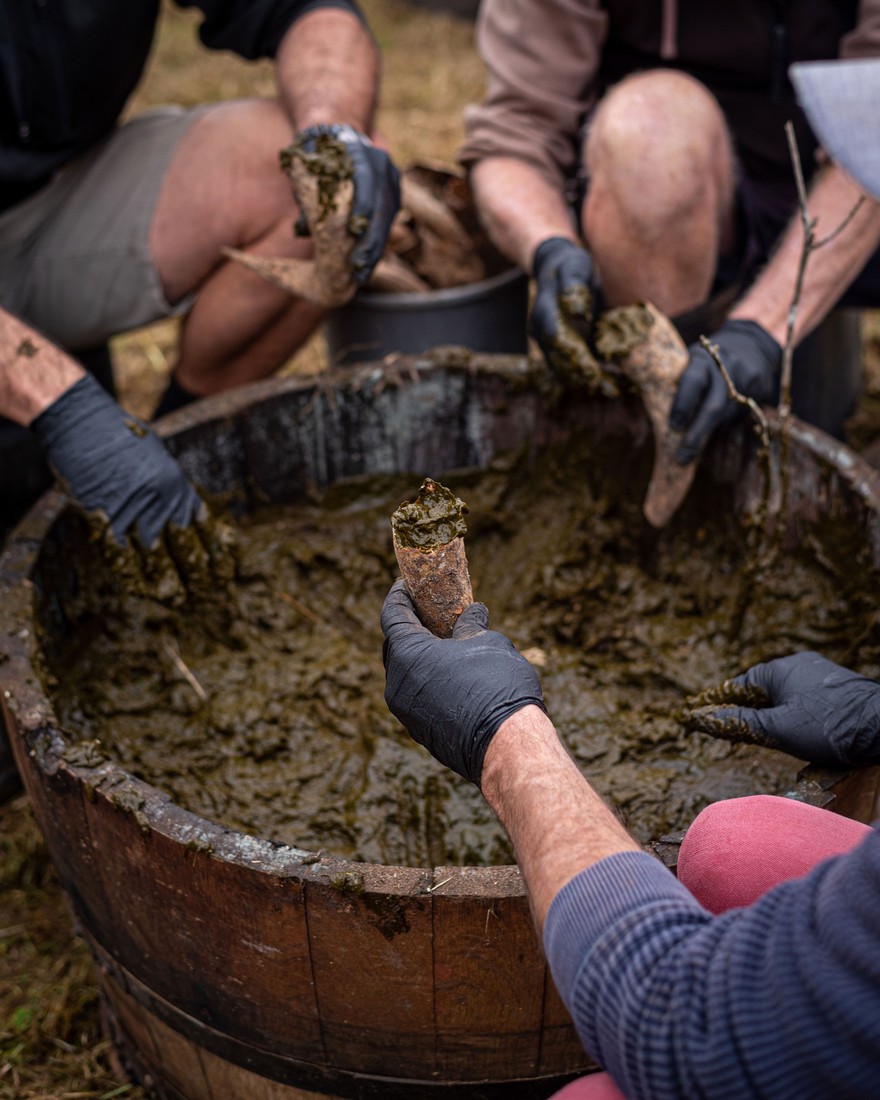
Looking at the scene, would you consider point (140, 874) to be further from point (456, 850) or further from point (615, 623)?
point (615, 623)

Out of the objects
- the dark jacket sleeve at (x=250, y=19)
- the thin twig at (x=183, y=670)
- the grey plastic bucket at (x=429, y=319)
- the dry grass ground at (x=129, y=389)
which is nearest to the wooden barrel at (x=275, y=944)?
the dry grass ground at (x=129, y=389)

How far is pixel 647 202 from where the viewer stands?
89.0 inches

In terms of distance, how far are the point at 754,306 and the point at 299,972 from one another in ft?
5.29

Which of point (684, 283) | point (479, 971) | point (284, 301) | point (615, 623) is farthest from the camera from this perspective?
point (284, 301)

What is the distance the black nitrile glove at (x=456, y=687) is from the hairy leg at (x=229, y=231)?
1.51 meters

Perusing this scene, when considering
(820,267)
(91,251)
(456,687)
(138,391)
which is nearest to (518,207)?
(820,267)

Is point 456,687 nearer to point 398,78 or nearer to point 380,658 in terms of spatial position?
point 380,658

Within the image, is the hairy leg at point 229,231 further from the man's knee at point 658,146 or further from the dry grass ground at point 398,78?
the dry grass ground at point 398,78

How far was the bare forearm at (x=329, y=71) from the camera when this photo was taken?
2508mm

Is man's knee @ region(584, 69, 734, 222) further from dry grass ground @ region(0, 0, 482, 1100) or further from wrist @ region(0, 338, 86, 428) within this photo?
dry grass ground @ region(0, 0, 482, 1100)

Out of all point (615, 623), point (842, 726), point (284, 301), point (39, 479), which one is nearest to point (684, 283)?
point (615, 623)

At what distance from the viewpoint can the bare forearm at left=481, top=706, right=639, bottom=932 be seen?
104 centimetres

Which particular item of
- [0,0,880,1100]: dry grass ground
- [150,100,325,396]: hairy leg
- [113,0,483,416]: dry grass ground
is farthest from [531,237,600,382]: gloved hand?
[113,0,483,416]: dry grass ground

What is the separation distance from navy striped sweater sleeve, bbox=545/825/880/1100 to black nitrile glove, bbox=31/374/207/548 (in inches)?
45.5
